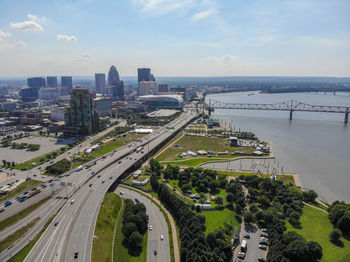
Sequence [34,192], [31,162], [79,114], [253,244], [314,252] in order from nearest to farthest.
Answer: [314,252] → [253,244] → [34,192] → [31,162] → [79,114]

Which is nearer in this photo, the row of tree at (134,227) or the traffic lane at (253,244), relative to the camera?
the traffic lane at (253,244)

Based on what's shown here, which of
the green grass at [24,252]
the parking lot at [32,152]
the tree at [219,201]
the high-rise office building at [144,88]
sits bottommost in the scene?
the green grass at [24,252]

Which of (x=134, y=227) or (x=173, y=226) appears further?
(x=173, y=226)

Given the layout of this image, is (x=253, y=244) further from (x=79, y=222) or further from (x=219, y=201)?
(x=79, y=222)

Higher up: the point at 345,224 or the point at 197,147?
the point at 197,147

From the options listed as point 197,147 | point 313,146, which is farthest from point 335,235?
point 313,146

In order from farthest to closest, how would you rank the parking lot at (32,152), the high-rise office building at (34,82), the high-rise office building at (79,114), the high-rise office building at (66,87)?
the high-rise office building at (34,82), the high-rise office building at (66,87), the high-rise office building at (79,114), the parking lot at (32,152)

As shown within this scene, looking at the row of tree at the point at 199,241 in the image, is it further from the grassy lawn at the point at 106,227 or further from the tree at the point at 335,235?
the tree at the point at 335,235

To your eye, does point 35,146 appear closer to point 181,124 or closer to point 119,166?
point 119,166

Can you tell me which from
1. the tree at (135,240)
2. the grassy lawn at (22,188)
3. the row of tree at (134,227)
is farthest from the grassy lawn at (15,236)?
the tree at (135,240)
